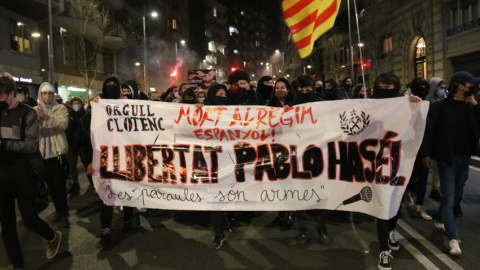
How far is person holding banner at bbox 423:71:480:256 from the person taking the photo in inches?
155

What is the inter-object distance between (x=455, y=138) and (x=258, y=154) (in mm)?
2200

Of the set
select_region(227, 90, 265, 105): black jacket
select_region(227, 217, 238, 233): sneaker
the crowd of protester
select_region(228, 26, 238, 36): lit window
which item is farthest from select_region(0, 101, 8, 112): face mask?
select_region(228, 26, 238, 36): lit window

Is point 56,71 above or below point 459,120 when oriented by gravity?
above

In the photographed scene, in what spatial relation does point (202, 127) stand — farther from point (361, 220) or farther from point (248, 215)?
point (361, 220)

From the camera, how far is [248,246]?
166 inches

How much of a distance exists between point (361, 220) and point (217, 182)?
2.28 meters

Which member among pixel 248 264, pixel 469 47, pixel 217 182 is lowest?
pixel 248 264

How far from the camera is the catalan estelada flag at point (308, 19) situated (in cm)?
646

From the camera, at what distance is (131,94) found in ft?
16.5

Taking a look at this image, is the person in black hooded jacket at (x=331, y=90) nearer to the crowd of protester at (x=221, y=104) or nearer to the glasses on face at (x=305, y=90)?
the crowd of protester at (x=221, y=104)

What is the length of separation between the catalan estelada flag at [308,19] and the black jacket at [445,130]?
2.99 m

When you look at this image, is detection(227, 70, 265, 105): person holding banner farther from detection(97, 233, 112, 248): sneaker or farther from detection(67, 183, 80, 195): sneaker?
detection(67, 183, 80, 195): sneaker

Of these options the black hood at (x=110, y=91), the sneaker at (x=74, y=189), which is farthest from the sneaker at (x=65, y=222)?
the sneaker at (x=74, y=189)

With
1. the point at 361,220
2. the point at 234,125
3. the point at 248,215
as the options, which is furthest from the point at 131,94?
the point at 361,220
